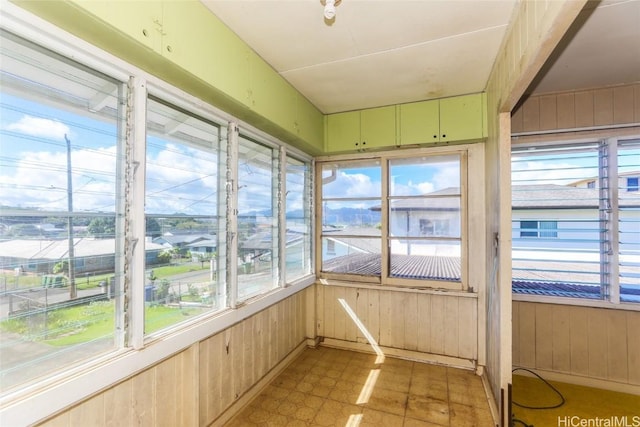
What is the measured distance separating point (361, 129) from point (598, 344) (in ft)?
9.22

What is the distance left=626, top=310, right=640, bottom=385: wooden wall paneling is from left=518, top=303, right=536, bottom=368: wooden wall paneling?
2.11ft

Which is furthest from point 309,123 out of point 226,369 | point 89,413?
point 89,413


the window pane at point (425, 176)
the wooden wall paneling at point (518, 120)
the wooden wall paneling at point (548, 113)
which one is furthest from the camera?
Result: the window pane at point (425, 176)

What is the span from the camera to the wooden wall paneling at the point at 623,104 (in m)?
2.39

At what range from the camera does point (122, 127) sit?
1.41 meters

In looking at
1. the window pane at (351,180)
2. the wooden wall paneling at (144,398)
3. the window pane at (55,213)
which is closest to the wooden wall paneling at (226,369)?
the wooden wall paneling at (144,398)

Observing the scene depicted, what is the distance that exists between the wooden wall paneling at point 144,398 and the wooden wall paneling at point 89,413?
0.14 metres

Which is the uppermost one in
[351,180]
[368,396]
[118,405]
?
[351,180]

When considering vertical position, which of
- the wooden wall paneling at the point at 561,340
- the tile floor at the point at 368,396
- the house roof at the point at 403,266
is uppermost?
the house roof at the point at 403,266

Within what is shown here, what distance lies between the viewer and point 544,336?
2623 mm

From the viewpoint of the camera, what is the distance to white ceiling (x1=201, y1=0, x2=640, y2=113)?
5.23ft

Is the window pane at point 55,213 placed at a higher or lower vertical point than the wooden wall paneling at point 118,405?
higher

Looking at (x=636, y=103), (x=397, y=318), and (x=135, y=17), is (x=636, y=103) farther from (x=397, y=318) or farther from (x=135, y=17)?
(x=135, y=17)

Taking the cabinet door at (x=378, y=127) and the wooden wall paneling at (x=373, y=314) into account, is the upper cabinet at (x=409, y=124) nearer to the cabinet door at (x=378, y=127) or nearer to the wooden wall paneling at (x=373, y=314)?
the cabinet door at (x=378, y=127)
